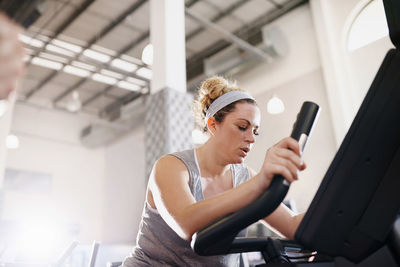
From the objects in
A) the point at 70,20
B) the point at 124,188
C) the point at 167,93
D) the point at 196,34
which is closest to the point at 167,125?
the point at 167,93

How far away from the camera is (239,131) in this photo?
1225 mm

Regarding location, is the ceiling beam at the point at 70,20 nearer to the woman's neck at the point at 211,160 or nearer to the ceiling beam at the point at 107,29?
the ceiling beam at the point at 107,29

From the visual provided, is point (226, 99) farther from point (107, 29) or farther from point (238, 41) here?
point (107, 29)

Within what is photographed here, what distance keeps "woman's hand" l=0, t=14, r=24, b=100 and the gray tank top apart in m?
0.72

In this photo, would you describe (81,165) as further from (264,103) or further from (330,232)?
(330,232)

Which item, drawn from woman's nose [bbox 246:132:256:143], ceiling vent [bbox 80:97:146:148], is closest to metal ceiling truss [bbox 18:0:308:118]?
ceiling vent [bbox 80:97:146:148]

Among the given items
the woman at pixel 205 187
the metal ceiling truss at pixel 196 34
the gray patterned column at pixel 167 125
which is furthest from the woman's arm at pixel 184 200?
the metal ceiling truss at pixel 196 34

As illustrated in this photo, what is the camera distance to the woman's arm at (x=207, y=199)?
0.64 meters

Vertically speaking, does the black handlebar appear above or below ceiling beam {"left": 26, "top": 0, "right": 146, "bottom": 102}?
below

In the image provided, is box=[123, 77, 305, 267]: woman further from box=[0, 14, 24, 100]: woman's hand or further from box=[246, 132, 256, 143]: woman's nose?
box=[0, 14, 24, 100]: woman's hand

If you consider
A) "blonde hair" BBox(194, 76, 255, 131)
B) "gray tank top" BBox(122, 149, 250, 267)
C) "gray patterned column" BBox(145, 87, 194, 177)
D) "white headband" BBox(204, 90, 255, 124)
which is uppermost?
"gray patterned column" BBox(145, 87, 194, 177)

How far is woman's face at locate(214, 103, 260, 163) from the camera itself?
122 cm

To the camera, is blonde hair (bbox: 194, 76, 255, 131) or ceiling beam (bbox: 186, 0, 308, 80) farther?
ceiling beam (bbox: 186, 0, 308, 80)

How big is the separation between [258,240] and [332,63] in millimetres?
5321
